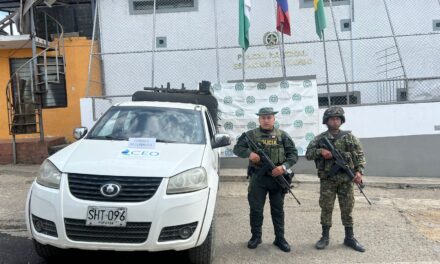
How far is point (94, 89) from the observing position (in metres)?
12.6

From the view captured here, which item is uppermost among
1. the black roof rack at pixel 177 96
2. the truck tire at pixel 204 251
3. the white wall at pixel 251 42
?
the white wall at pixel 251 42

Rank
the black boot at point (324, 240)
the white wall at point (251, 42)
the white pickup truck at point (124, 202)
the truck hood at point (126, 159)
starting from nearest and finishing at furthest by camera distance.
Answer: the white pickup truck at point (124, 202)
the truck hood at point (126, 159)
the black boot at point (324, 240)
the white wall at point (251, 42)

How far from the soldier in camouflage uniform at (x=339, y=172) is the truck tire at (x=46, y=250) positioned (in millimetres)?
2976

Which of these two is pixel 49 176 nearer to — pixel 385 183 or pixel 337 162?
pixel 337 162

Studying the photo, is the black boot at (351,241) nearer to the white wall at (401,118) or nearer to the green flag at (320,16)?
the white wall at (401,118)

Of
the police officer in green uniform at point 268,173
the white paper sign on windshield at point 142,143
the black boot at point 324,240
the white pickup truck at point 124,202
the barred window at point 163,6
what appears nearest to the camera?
the white pickup truck at point 124,202

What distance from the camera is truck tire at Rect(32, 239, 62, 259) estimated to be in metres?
4.62

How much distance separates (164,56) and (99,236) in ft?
30.5

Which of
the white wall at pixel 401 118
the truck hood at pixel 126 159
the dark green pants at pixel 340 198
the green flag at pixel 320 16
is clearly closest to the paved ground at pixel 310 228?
the dark green pants at pixel 340 198

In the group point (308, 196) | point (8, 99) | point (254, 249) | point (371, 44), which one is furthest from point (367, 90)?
point (8, 99)

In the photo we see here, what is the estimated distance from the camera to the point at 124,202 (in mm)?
4078

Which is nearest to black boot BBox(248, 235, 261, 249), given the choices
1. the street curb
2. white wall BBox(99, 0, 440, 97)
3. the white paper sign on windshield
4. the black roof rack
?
the white paper sign on windshield

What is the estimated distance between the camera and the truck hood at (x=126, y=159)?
4215 mm

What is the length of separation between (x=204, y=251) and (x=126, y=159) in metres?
1.21
